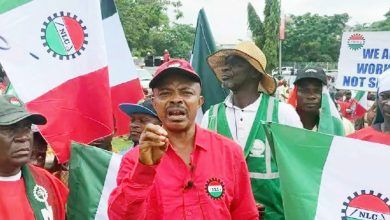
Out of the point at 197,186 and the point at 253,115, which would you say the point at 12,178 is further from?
the point at 253,115

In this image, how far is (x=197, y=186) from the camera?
265 cm

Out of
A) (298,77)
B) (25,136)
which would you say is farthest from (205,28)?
(25,136)

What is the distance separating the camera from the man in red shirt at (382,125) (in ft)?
11.6

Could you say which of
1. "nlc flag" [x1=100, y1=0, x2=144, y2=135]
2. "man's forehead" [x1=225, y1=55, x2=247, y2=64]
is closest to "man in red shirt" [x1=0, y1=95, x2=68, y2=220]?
"man's forehead" [x1=225, y1=55, x2=247, y2=64]

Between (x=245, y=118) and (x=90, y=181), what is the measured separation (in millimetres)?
Result: 1135

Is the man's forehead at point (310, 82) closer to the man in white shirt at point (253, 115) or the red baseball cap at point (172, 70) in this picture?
the man in white shirt at point (253, 115)

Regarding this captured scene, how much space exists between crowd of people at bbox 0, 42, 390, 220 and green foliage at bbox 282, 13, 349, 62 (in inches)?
2446

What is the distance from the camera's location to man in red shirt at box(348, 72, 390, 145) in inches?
140

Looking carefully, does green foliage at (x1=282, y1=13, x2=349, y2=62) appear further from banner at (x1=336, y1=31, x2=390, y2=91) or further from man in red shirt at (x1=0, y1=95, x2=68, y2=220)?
man in red shirt at (x1=0, y1=95, x2=68, y2=220)

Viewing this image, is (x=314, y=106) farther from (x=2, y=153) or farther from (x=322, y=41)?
(x=322, y=41)

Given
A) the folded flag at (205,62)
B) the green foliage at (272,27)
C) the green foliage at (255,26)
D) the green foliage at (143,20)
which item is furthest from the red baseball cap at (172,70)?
the green foliage at (255,26)

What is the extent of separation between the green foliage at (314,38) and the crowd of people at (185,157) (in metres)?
62.1

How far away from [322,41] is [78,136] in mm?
66320

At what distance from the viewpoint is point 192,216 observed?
262 cm
